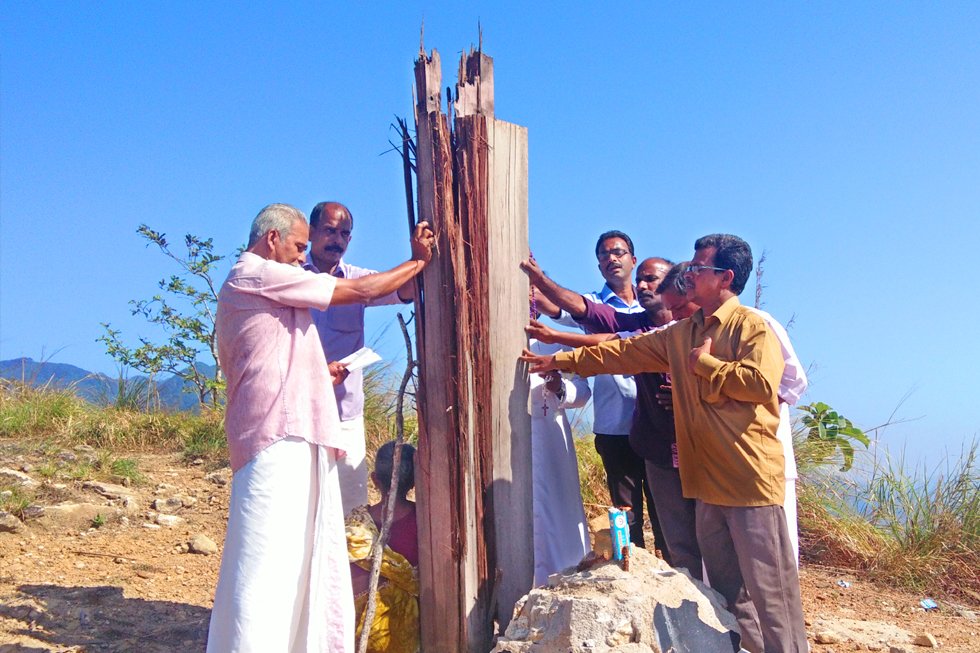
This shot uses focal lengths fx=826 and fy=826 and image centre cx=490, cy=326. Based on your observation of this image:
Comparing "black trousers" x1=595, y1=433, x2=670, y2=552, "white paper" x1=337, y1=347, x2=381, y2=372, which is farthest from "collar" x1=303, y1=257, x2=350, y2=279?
"black trousers" x1=595, y1=433, x2=670, y2=552

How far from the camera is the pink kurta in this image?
3314 mm

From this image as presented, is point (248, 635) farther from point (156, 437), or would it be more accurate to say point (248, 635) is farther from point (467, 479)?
point (156, 437)

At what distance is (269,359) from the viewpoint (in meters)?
3.35

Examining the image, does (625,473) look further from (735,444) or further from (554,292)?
(735,444)

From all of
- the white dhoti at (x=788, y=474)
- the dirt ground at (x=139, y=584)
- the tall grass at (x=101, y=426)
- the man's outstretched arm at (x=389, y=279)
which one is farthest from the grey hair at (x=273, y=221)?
the tall grass at (x=101, y=426)

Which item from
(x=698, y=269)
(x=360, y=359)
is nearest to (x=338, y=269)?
(x=360, y=359)

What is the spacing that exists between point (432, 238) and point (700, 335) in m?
1.31

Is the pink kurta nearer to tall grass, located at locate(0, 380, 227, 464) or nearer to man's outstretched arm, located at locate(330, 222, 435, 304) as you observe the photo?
man's outstretched arm, located at locate(330, 222, 435, 304)

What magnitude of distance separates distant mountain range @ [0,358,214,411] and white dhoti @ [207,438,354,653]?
19.5ft

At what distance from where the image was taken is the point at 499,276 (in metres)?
3.90

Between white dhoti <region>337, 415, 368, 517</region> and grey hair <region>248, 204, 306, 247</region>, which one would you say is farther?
white dhoti <region>337, 415, 368, 517</region>

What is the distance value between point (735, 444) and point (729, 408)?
0.16 meters

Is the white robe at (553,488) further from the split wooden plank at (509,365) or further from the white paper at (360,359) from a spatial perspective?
the white paper at (360,359)

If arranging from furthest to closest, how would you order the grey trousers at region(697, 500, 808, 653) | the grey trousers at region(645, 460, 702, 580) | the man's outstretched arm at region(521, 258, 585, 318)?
the grey trousers at region(645, 460, 702, 580) < the man's outstretched arm at region(521, 258, 585, 318) < the grey trousers at region(697, 500, 808, 653)
